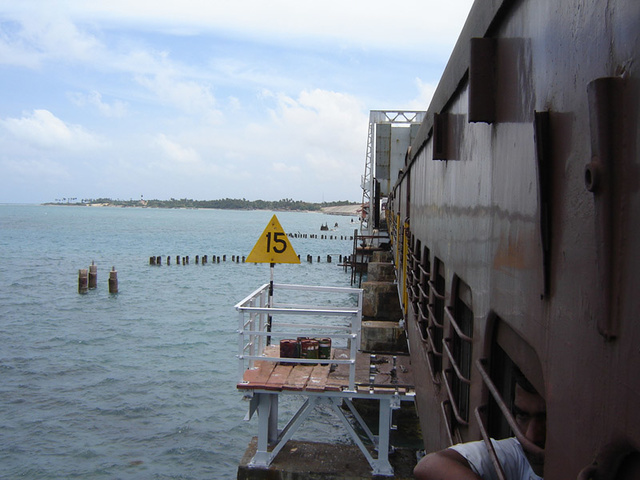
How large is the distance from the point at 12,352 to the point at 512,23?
2476 centimetres

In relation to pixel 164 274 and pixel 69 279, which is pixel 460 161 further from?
pixel 164 274

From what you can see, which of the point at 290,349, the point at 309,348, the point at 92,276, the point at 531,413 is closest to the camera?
the point at 531,413

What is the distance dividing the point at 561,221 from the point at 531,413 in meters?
0.78

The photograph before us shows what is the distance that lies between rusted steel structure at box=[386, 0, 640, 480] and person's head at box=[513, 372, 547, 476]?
81 millimetres

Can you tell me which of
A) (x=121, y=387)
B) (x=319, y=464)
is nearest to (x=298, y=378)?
(x=319, y=464)

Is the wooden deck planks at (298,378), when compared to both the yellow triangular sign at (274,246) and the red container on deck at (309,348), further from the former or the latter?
the yellow triangular sign at (274,246)

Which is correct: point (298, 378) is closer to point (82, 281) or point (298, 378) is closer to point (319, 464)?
point (319, 464)

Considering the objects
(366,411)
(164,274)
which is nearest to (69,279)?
(164,274)

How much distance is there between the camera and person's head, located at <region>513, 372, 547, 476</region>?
2059 millimetres

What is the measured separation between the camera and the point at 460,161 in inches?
157

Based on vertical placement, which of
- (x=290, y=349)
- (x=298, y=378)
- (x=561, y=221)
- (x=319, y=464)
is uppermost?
(x=561, y=221)

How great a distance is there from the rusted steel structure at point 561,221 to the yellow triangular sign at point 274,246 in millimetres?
8655

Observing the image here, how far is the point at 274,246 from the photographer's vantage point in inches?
472

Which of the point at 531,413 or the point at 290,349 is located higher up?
the point at 531,413
